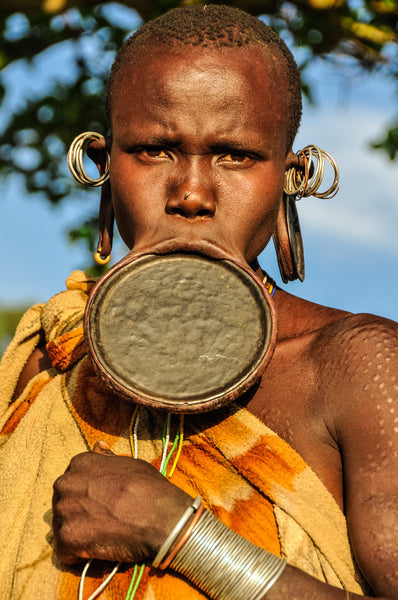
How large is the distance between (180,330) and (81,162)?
107cm

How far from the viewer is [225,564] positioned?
6.63ft

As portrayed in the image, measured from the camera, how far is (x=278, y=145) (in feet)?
8.66

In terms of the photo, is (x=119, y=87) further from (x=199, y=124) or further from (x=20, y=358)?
(x=20, y=358)

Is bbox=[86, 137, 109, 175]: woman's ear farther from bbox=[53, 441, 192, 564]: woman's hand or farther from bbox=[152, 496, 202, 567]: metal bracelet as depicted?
bbox=[152, 496, 202, 567]: metal bracelet

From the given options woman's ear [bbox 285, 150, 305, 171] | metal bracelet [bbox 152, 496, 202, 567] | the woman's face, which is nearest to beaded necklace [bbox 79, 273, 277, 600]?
metal bracelet [bbox 152, 496, 202, 567]

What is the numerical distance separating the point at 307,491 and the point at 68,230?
15.2 feet

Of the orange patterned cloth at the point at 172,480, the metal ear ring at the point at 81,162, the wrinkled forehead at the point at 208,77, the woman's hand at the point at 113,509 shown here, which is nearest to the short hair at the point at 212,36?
the wrinkled forehead at the point at 208,77

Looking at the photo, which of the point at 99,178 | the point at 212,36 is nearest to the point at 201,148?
the point at 212,36

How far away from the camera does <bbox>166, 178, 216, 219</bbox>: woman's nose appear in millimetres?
2354

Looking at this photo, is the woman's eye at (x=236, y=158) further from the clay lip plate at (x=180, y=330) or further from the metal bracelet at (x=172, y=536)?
the metal bracelet at (x=172, y=536)

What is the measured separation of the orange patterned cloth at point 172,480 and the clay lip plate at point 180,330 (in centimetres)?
28

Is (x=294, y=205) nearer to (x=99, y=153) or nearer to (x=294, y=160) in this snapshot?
(x=294, y=160)

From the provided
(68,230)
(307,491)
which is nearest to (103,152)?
(307,491)

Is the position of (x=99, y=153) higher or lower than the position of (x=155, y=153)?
lower
